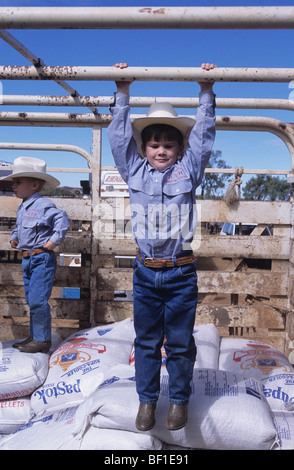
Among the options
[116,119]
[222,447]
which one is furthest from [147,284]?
[222,447]

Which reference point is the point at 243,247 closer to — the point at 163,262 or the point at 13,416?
the point at 163,262

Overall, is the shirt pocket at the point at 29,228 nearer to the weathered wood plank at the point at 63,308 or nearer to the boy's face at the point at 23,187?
the boy's face at the point at 23,187

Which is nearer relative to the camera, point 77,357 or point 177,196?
point 177,196

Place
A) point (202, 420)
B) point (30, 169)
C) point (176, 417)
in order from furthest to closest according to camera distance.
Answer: point (30, 169), point (202, 420), point (176, 417)

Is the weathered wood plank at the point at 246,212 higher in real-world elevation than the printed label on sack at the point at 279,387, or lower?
higher

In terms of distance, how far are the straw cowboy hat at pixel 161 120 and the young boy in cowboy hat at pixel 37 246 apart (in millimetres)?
1289

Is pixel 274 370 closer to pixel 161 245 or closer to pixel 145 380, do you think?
pixel 145 380

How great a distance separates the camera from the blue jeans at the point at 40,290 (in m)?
2.95

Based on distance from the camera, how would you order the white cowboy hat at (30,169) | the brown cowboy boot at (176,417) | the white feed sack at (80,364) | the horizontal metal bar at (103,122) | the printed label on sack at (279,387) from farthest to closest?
the horizontal metal bar at (103,122), the white cowboy hat at (30,169), the white feed sack at (80,364), the printed label on sack at (279,387), the brown cowboy boot at (176,417)

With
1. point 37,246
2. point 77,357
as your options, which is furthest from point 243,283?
point 37,246

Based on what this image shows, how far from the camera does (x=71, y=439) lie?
6.56ft

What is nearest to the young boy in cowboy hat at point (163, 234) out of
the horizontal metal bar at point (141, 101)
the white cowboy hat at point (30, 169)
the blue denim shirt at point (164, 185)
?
the blue denim shirt at point (164, 185)

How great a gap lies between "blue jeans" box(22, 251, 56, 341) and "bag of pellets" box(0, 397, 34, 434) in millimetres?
499

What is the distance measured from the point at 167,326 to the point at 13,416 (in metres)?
1.53
